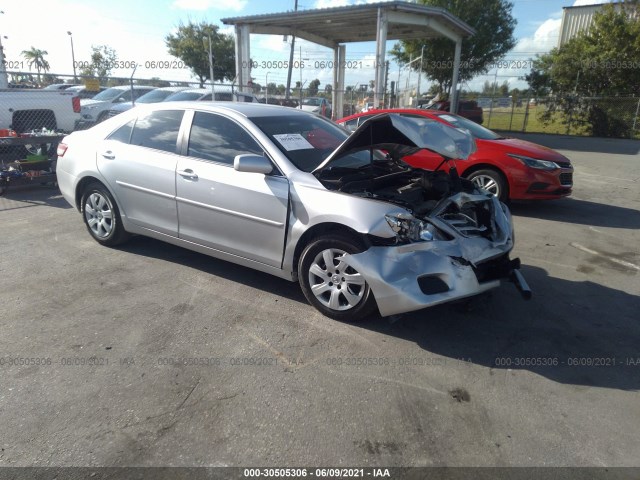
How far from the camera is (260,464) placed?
90.4 inches

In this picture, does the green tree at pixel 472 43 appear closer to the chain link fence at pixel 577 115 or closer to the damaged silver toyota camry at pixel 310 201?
the chain link fence at pixel 577 115

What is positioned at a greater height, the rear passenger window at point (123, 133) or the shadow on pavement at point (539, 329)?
the rear passenger window at point (123, 133)

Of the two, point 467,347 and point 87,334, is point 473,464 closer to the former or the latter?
point 467,347

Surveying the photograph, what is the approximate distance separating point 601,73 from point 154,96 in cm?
2201

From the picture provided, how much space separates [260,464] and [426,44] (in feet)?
99.2

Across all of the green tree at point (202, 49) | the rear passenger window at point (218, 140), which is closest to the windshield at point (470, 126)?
the rear passenger window at point (218, 140)

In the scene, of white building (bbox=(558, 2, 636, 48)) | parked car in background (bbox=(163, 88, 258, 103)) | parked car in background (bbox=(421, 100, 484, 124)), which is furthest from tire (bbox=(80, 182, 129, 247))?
white building (bbox=(558, 2, 636, 48))

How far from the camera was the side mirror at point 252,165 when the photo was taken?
3682mm

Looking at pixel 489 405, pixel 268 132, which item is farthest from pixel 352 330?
pixel 268 132

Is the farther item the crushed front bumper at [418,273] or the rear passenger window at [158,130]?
the rear passenger window at [158,130]

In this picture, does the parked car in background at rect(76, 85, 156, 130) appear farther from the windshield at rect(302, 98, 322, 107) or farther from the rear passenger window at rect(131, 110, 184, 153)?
the windshield at rect(302, 98, 322, 107)

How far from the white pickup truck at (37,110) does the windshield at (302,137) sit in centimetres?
671

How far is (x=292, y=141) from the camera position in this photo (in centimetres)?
417

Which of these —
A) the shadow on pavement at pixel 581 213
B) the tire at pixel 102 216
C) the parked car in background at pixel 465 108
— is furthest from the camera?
the parked car in background at pixel 465 108
